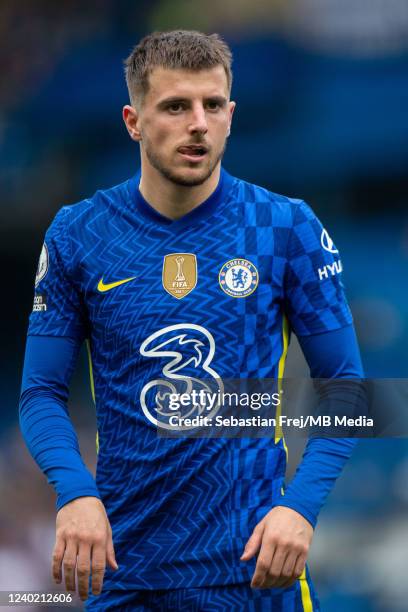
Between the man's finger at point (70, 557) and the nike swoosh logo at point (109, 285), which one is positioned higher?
the nike swoosh logo at point (109, 285)

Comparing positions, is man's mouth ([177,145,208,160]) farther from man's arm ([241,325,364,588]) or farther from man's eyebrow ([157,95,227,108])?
man's arm ([241,325,364,588])

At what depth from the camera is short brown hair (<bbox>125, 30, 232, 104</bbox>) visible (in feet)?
9.20

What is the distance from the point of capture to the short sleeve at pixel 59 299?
2.86 metres

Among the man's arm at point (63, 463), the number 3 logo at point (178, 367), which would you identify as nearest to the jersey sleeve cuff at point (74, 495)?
the man's arm at point (63, 463)

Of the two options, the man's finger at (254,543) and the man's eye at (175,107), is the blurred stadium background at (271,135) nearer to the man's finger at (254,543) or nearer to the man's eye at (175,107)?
the man's eye at (175,107)

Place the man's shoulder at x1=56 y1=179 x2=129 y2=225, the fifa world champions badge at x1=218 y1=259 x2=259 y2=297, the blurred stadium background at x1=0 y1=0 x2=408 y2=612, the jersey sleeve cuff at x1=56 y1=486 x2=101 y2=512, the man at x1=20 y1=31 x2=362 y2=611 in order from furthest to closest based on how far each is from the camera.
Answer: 1. the blurred stadium background at x1=0 y1=0 x2=408 y2=612
2. the man's shoulder at x1=56 y1=179 x2=129 y2=225
3. the fifa world champions badge at x1=218 y1=259 x2=259 y2=297
4. the man at x1=20 y1=31 x2=362 y2=611
5. the jersey sleeve cuff at x1=56 y1=486 x2=101 y2=512

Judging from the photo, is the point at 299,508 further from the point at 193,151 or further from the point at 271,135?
the point at 271,135

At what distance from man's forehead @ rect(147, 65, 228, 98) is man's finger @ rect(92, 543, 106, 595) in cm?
104

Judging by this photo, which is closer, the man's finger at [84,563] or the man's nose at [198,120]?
the man's finger at [84,563]

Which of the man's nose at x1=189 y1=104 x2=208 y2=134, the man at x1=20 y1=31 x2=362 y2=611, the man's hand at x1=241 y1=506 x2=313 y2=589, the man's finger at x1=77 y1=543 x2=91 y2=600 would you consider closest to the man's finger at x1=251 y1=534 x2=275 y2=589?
the man's hand at x1=241 y1=506 x2=313 y2=589

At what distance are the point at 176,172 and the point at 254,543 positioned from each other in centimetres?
89

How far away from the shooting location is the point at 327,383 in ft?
9.07

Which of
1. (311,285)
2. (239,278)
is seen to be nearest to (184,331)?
(239,278)

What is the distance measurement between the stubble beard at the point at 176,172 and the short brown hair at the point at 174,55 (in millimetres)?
136
